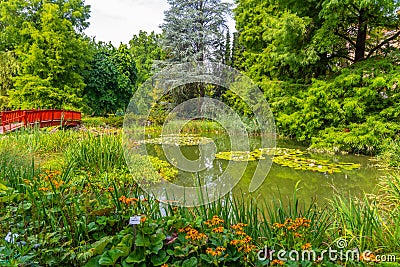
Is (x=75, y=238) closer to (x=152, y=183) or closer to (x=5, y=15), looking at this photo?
(x=152, y=183)

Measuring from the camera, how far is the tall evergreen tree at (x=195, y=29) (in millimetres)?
15102

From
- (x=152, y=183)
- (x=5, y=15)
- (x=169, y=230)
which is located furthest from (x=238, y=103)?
(x=5, y=15)

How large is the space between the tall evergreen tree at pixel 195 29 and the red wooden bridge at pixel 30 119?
21.1ft

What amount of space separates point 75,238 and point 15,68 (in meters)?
17.4

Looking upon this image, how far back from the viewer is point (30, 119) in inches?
364

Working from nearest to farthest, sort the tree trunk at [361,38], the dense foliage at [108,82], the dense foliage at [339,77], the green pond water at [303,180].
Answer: the green pond water at [303,180] < the dense foliage at [339,77] < the tree trunk at [361,38] < the dense foliage at [108,82]

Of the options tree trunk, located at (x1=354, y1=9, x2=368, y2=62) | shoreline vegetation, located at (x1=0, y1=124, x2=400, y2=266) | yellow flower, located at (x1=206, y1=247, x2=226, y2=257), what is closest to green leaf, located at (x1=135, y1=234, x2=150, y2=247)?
shoreline vegetation, located at (x1=0, y1=124, x2=400, y2=266)

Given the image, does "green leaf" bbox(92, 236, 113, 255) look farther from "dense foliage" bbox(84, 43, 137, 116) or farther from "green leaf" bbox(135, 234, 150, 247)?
"dense foliage" bbox(84, 43, 137, 116)

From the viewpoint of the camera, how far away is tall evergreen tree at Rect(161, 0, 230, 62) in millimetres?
15102

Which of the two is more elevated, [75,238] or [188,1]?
[188,1]

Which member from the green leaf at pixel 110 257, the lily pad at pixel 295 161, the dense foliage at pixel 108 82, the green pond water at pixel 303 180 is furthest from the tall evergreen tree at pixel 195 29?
the green leaf at pixel 110 257

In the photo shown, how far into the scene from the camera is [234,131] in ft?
39.5

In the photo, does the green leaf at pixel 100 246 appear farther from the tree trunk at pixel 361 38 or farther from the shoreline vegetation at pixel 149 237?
the tree trunk at pixel 361 38

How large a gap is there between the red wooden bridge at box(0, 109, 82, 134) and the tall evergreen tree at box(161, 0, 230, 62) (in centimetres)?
643
